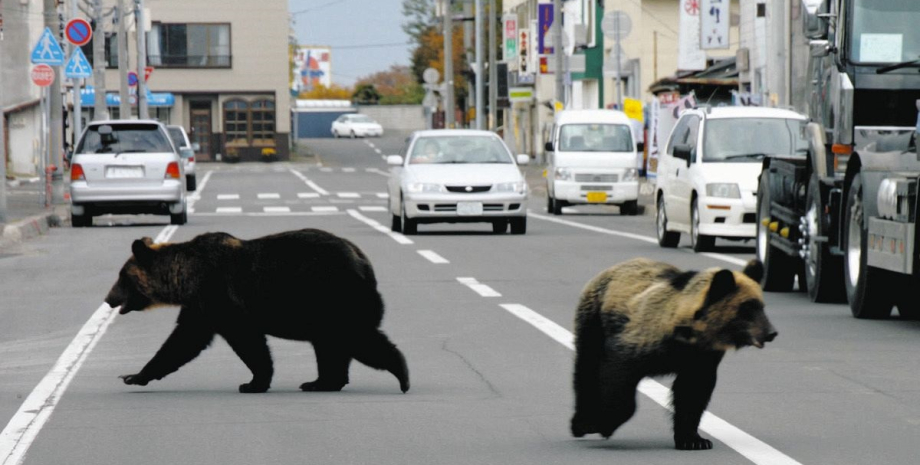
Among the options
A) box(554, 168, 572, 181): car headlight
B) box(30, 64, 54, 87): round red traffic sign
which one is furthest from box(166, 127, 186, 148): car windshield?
box(554, 168, 572, 181): car headlight

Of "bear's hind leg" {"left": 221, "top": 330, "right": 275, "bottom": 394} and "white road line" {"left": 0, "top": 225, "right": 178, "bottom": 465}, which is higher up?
"bear's hind leg" {"left": 221, "top": 330, "right": 275, "bottom": 394}

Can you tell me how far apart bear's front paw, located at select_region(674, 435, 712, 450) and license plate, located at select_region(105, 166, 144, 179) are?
21.7 metres

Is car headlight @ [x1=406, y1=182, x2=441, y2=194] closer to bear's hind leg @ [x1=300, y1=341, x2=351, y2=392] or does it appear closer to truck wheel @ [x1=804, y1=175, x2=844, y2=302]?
truck wheel @ [x1=804, y1=175, x2=844, y2=302]

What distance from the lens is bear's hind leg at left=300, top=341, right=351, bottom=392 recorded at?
902cm

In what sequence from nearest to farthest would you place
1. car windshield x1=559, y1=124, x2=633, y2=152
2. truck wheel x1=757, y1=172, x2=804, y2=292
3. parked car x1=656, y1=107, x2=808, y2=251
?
truck wheel x1=757, y1=172, x2=804, y2=292, parked car x1=656, y1=107, x2=808, y2=251, car windshield x1=559, y1=124, x2=633, y2=152

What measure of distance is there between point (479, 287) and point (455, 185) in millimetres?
8621

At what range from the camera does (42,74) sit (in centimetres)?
3119

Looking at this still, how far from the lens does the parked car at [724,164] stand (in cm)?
2067

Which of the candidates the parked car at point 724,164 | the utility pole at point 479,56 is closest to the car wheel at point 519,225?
the parked car at point 724,164

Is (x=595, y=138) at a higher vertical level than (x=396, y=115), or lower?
higher

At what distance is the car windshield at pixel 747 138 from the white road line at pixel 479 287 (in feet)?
17.7

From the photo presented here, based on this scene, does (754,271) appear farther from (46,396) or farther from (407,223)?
(407,223)

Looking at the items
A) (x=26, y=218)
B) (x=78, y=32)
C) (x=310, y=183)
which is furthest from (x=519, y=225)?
(x=310, y=183)

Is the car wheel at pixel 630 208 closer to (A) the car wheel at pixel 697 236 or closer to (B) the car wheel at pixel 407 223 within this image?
(B) the car wheel at pixel 407 223
